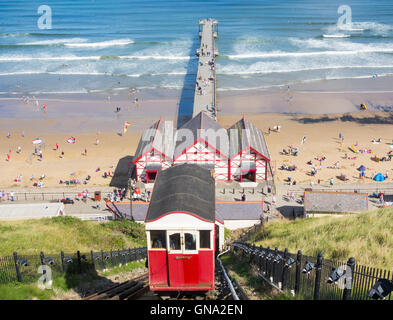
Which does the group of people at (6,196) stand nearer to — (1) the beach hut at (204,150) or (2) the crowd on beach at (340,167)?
(1) the beach hut at (204,150)

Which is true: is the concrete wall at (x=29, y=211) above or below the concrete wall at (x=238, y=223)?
above

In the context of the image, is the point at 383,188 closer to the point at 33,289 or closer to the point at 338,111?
the point at 338,111

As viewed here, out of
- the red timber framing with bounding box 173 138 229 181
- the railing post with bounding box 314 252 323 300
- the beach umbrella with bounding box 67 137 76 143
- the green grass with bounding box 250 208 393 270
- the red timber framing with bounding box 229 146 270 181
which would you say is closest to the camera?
the railing post with bounding box 314 252 323 300

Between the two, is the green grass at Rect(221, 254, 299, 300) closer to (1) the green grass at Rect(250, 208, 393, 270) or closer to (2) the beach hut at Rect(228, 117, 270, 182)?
(1) the green grass at Rect(250, 208, 393, 270)

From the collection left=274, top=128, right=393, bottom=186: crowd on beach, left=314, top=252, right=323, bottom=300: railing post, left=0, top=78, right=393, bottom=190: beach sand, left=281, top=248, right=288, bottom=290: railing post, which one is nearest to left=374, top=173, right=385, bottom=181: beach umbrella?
left=274, top=128, right=393, bottom=186: crowd on beach

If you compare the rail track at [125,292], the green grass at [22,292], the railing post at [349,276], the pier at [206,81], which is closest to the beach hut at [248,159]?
the pier at [206,81]

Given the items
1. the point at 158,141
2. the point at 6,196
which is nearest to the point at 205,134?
the point at 158,141
